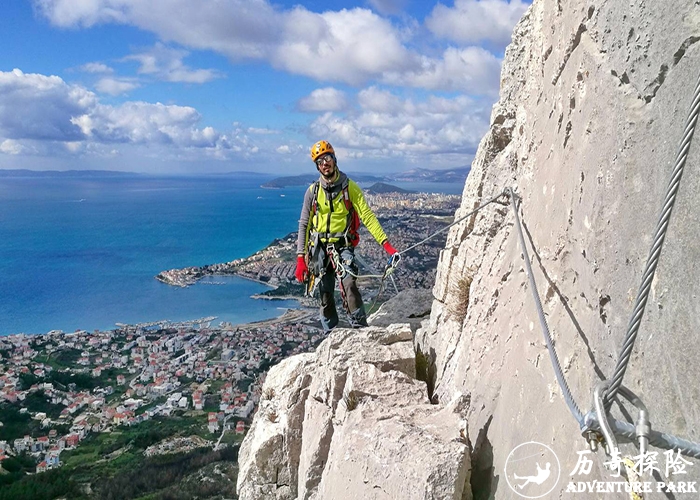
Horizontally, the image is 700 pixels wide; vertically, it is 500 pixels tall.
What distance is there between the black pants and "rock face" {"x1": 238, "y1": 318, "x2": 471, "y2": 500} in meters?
0.97

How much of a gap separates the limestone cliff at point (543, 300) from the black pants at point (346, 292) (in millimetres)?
1136

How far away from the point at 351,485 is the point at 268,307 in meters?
62.5

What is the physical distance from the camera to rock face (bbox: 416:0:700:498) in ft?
7.89

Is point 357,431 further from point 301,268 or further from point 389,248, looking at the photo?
point 301,268

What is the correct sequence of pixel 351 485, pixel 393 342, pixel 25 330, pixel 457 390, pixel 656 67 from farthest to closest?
1. pixel 25 330
2. pixel 393 342
3. pixel 457 390
4. pixel 351 485
5. pixel 656 67

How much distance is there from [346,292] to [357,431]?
331 cm

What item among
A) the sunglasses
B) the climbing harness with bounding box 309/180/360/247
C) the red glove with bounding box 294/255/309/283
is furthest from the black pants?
the sunglasses

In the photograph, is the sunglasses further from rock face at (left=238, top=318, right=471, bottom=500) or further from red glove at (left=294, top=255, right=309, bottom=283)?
rock face at (left=238, top=318, right=471, bottom=500)

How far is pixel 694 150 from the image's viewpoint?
2285 mm

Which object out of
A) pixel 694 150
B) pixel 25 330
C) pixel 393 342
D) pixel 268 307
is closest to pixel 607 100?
pixel 694 150

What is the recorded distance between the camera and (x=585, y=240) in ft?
11.3

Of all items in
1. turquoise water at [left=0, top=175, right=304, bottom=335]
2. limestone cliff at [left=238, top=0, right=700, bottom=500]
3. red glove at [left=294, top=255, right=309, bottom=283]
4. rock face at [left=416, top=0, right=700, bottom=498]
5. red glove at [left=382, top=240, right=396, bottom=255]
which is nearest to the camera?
rock face at [left=416, top=0, right=700, bottom=498]

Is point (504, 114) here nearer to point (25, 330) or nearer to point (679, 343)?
point (679, 343)

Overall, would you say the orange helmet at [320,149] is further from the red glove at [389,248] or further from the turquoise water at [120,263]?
the turquoise water at [120,263]
